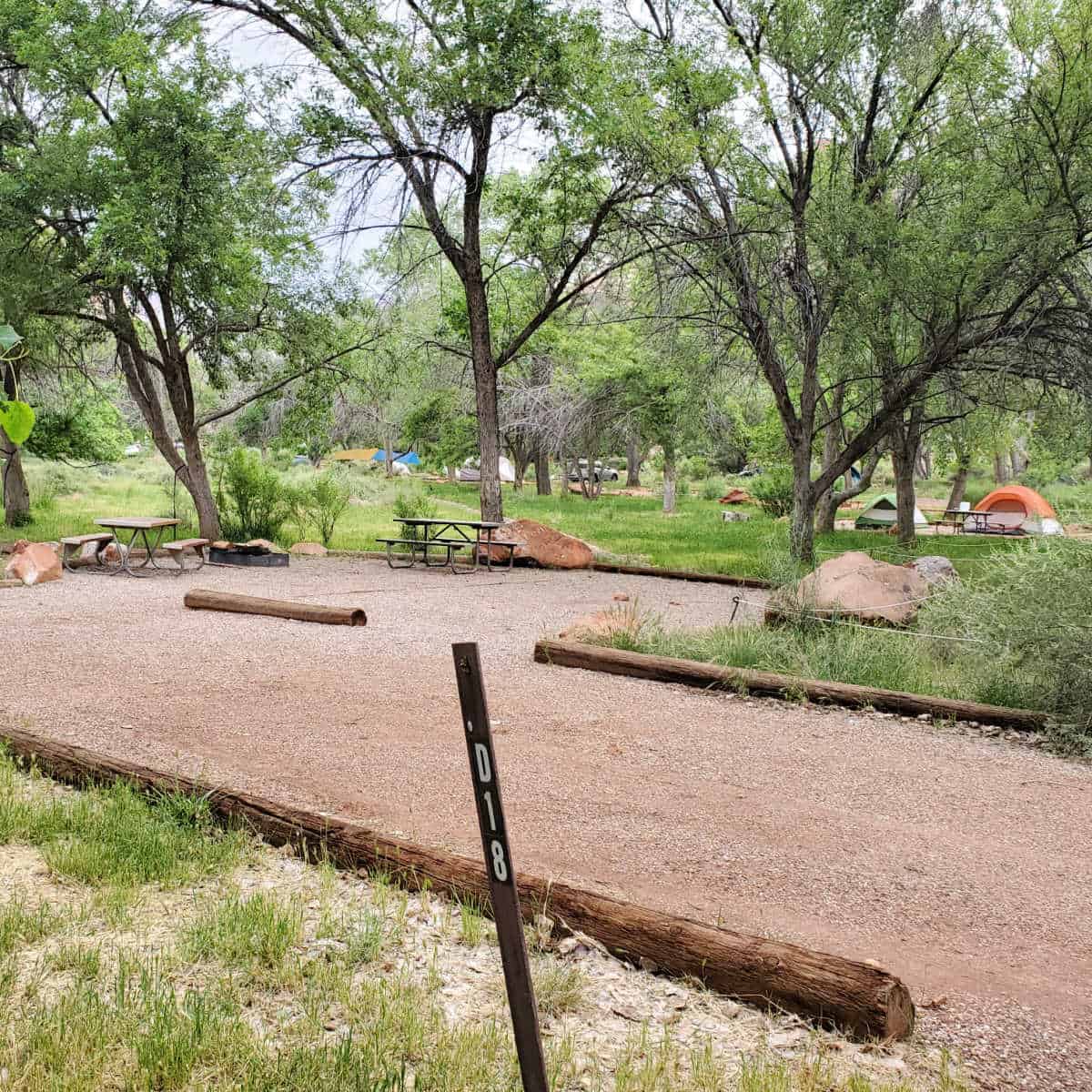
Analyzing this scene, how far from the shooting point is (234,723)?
6.27 m

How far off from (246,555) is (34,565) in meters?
3.36

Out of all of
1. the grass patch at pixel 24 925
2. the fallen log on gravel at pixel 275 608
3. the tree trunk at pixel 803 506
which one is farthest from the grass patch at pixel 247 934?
the tree trunk at pixel 803 506

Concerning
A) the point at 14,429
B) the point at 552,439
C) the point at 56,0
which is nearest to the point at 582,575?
the point at 56,0

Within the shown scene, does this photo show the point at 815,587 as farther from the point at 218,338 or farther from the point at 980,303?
the point at 218,338

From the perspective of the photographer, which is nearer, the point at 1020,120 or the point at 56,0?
the point at 1020,120

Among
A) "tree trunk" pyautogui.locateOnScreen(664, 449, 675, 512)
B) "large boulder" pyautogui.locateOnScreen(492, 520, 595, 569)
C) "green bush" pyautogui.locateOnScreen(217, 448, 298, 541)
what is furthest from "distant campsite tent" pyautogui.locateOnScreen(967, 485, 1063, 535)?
"green bush" pyautogui.locateOnScreen(217, 448, 298, 541)

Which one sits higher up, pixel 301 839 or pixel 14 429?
pixel 14 429

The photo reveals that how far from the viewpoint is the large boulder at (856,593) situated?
30.3 ft

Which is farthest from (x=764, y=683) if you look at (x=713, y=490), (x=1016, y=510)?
(x=713, y=490)

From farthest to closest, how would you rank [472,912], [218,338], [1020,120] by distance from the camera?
[218,338] < [1020,120] < [472,912]

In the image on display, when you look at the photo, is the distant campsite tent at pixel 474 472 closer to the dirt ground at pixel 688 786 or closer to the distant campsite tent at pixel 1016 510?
the distant campsite tent at pixel 1016 510

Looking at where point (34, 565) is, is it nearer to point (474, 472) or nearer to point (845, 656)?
point (845, 656)

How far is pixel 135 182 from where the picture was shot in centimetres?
1474

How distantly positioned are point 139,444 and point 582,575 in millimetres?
60875
